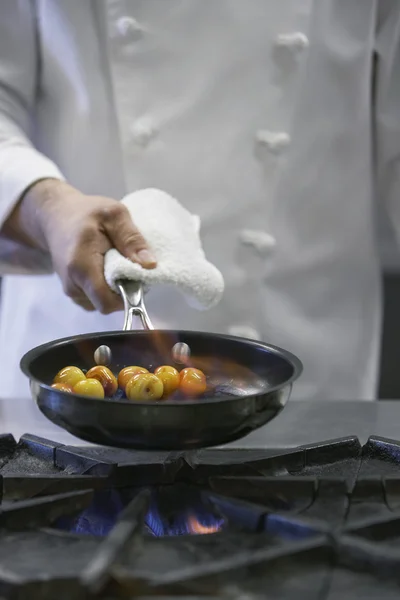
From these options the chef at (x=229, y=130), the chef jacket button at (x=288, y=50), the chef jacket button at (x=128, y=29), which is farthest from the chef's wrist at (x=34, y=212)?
the chef jacket button at (x=288, y=50)

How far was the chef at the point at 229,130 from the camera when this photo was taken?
1.07 m

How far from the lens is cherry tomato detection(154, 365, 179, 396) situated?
624 mm

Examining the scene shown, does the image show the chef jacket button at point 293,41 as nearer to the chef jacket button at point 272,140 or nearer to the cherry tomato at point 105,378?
the chef jacket button at point 272,140

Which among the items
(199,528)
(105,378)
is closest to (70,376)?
(105,378)

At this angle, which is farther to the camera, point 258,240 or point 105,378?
point 258,240

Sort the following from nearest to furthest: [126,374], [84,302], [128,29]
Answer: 1. [126,374]
2. [84,302]
3. [128,29]

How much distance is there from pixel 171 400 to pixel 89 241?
0.31m

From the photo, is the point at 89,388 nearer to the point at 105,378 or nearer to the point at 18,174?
the point at 105,378

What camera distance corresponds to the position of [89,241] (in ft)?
2.73

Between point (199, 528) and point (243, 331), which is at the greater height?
point (199, 528)

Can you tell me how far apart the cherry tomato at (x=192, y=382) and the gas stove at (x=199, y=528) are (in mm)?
52

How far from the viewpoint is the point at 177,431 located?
514 mm

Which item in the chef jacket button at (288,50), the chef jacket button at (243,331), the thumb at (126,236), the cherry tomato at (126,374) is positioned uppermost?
the chef jacket button at (288,50)

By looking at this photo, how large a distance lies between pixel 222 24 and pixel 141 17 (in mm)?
114
